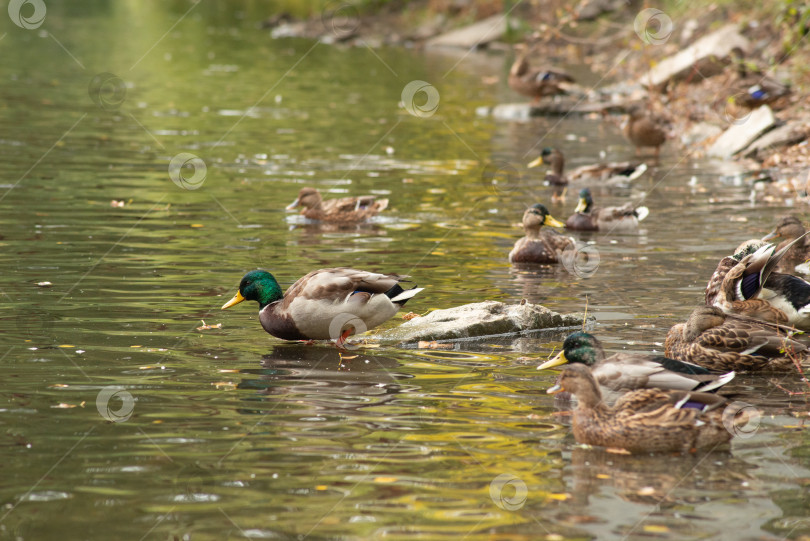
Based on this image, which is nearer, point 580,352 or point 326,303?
point 580,352

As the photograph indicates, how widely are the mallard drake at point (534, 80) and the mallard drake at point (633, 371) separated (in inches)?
772

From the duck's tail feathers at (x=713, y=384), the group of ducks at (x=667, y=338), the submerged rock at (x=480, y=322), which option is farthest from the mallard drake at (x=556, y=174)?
the duck's tail feathers at (x=713, y=384)

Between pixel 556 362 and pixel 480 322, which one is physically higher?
pixel 480 322

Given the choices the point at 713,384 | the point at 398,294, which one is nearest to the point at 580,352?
the point at 713,384

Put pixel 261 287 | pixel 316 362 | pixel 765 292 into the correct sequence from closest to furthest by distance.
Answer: pixel 316 362
pixel 261 287
pixel 765 292

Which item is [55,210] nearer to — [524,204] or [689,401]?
[524,204]

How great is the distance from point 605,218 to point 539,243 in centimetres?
214

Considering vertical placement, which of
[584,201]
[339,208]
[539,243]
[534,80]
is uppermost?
[534,80]

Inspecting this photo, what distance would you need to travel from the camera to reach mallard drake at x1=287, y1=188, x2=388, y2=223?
14438mm

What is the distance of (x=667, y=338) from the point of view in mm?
8672

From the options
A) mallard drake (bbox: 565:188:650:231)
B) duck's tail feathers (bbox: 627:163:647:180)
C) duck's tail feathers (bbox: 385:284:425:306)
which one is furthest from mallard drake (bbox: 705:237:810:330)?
duck's tail feathers (bbox: 627:163:647:180)

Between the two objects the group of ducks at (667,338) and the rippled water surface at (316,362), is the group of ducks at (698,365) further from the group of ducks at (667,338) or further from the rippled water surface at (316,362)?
the rippled water surface at (316,362)

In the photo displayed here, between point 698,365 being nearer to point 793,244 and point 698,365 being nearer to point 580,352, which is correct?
point 580,352

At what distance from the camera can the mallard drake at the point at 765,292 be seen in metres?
9.21
